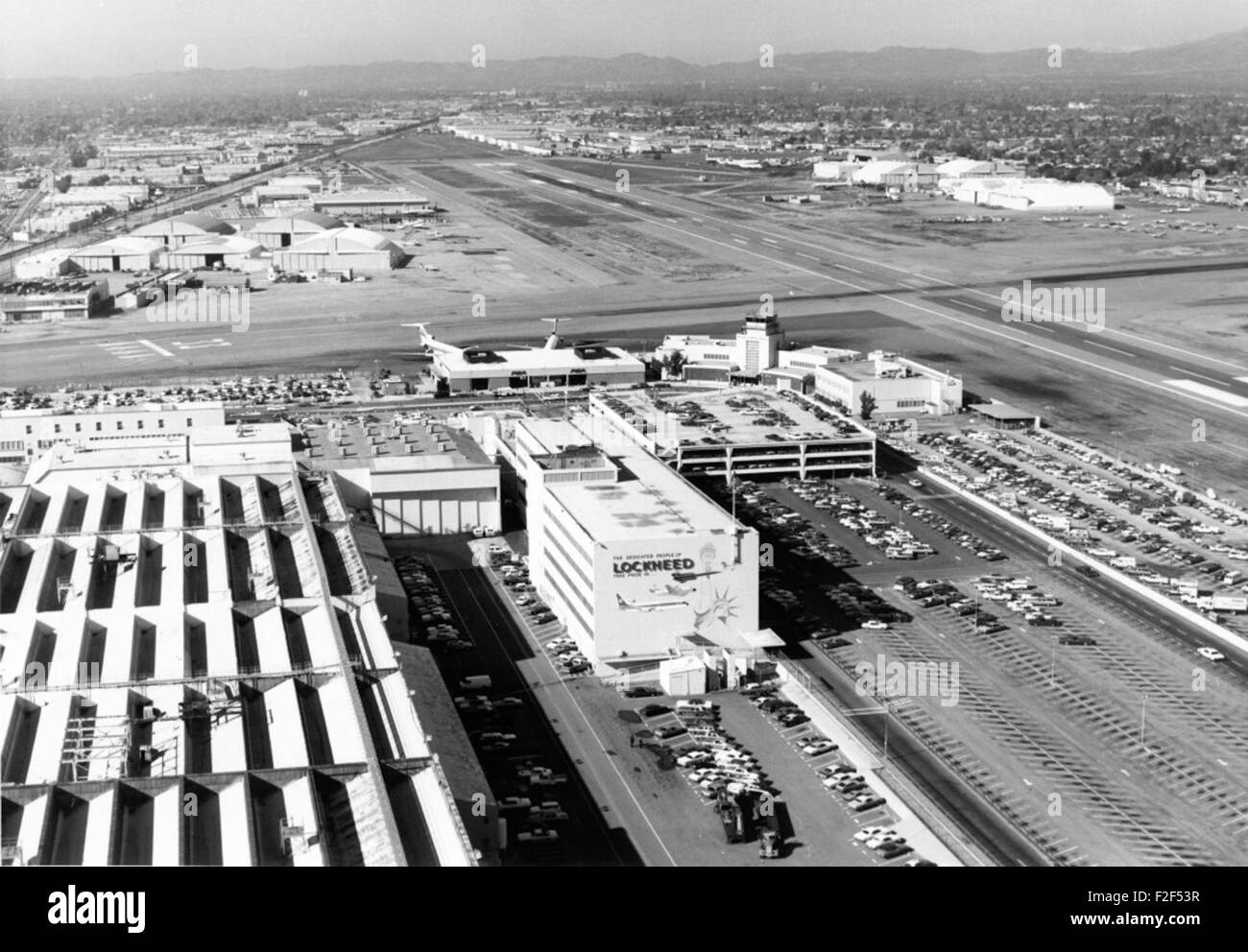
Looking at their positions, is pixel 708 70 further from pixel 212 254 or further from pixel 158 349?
pixel 212 254

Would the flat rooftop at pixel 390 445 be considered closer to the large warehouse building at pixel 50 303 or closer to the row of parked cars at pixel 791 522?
the row of parked cars at pixel 791 522

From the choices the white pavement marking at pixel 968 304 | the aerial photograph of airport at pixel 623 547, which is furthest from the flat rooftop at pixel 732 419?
the white pavement marking at pixel 968 304

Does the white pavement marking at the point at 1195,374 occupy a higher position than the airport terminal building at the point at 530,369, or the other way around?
the airport terminal building at the point at 530,369

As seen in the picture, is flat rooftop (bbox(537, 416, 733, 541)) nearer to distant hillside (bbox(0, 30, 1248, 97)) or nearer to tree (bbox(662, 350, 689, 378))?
distant hillside (bbox(0, 30, 1248, 97))

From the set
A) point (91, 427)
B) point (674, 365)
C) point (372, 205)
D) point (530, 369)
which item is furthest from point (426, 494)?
point (372, 205)

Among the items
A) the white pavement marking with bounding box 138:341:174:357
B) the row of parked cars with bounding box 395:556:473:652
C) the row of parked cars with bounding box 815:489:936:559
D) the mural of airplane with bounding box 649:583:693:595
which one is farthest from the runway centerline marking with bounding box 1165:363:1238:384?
the white pavement marking with bounding box 138:341:174:357
